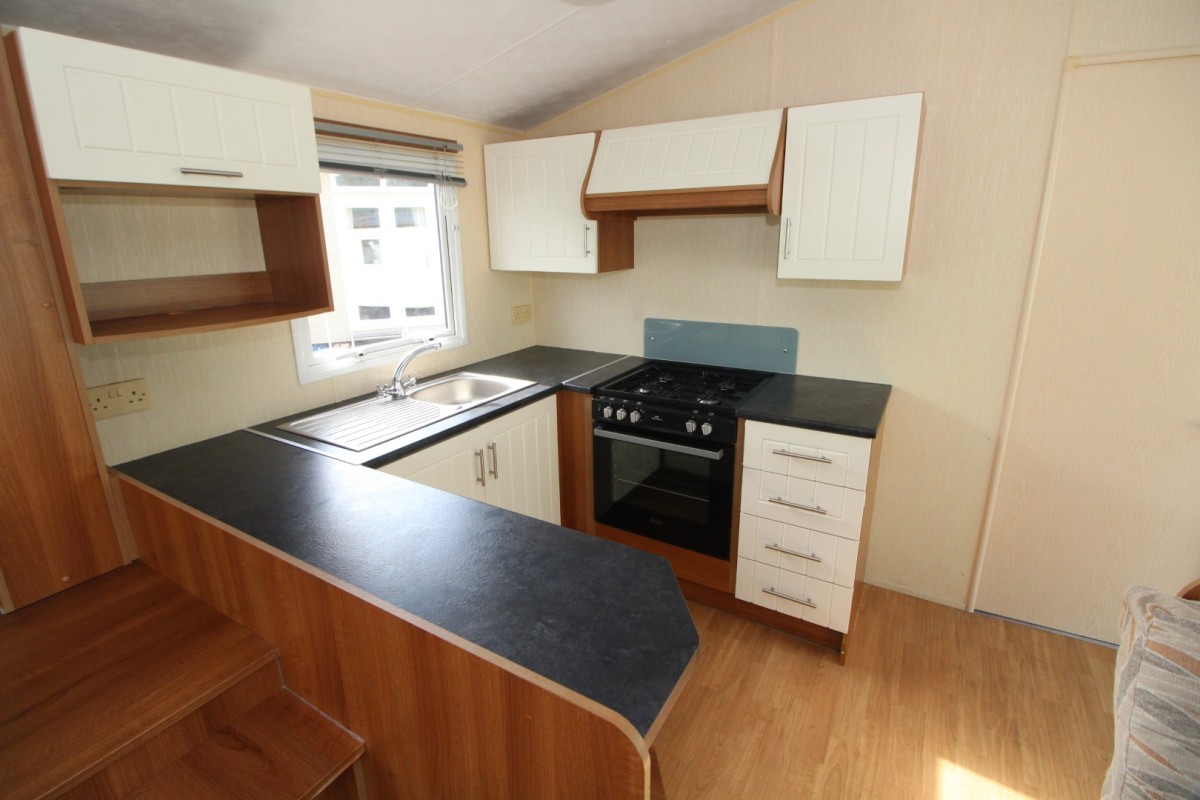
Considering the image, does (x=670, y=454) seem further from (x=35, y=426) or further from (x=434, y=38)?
(x=35, y=426)

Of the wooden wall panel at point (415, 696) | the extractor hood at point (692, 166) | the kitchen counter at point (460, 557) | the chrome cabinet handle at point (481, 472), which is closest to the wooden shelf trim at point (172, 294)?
the kitchen counter at point (460, 557)

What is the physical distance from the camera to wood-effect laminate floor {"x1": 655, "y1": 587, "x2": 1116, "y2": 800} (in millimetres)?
1740

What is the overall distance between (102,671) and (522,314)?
7.83ft

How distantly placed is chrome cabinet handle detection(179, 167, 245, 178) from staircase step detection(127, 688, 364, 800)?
4.17 feet

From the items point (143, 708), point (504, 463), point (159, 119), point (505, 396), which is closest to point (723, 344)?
point (505, 396)

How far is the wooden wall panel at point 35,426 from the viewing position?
132cm

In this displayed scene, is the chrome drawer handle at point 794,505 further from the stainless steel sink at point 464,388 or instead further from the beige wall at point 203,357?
the beige wall at point 203,357

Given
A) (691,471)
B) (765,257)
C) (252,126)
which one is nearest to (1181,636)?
(691,471)

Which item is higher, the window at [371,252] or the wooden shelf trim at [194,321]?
the window at [371,252]

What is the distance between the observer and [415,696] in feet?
3.26

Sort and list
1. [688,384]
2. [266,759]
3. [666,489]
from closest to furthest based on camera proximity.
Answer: [266,759], [666,489], [688,384]

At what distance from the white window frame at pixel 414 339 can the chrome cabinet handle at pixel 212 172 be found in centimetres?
67

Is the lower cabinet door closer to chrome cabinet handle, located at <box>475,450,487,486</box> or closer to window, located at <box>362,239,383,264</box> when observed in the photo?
chrome cabinet handle, located at <box>475,450,487,486</box>

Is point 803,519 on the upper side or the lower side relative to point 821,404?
lower
